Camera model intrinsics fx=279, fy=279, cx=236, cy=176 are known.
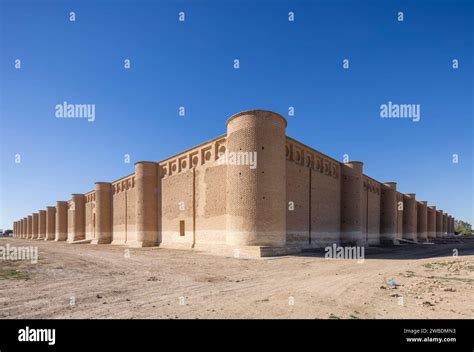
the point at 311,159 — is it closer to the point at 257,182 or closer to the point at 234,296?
the point at 257,182

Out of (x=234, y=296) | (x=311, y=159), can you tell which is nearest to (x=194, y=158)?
(x=311, y=159)

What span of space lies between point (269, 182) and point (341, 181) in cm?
1365

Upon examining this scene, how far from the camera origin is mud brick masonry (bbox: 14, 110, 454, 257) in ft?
56.2

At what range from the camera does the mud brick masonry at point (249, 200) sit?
17125 mm

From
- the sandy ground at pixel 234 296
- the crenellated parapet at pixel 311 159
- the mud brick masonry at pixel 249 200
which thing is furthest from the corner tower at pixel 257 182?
the sandy ground at pixel 234 296

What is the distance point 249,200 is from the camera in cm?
1705

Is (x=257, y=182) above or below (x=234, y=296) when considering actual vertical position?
above

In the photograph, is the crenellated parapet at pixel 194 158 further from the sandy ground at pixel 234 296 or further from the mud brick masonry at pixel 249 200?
the sandy ground at pixel 234 296

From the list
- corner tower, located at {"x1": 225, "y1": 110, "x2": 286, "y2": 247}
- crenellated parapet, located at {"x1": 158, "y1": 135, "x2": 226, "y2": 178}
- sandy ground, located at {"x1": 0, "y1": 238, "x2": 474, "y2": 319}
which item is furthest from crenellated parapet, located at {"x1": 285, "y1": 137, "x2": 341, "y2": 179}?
sandy ground, located at {"x1": 0, "y1": 238, "x2": 474, "y2": 319}

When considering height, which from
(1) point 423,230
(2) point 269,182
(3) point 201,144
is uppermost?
(3) point 201,144

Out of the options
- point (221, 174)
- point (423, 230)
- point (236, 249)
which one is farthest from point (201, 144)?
point (423, 230)
